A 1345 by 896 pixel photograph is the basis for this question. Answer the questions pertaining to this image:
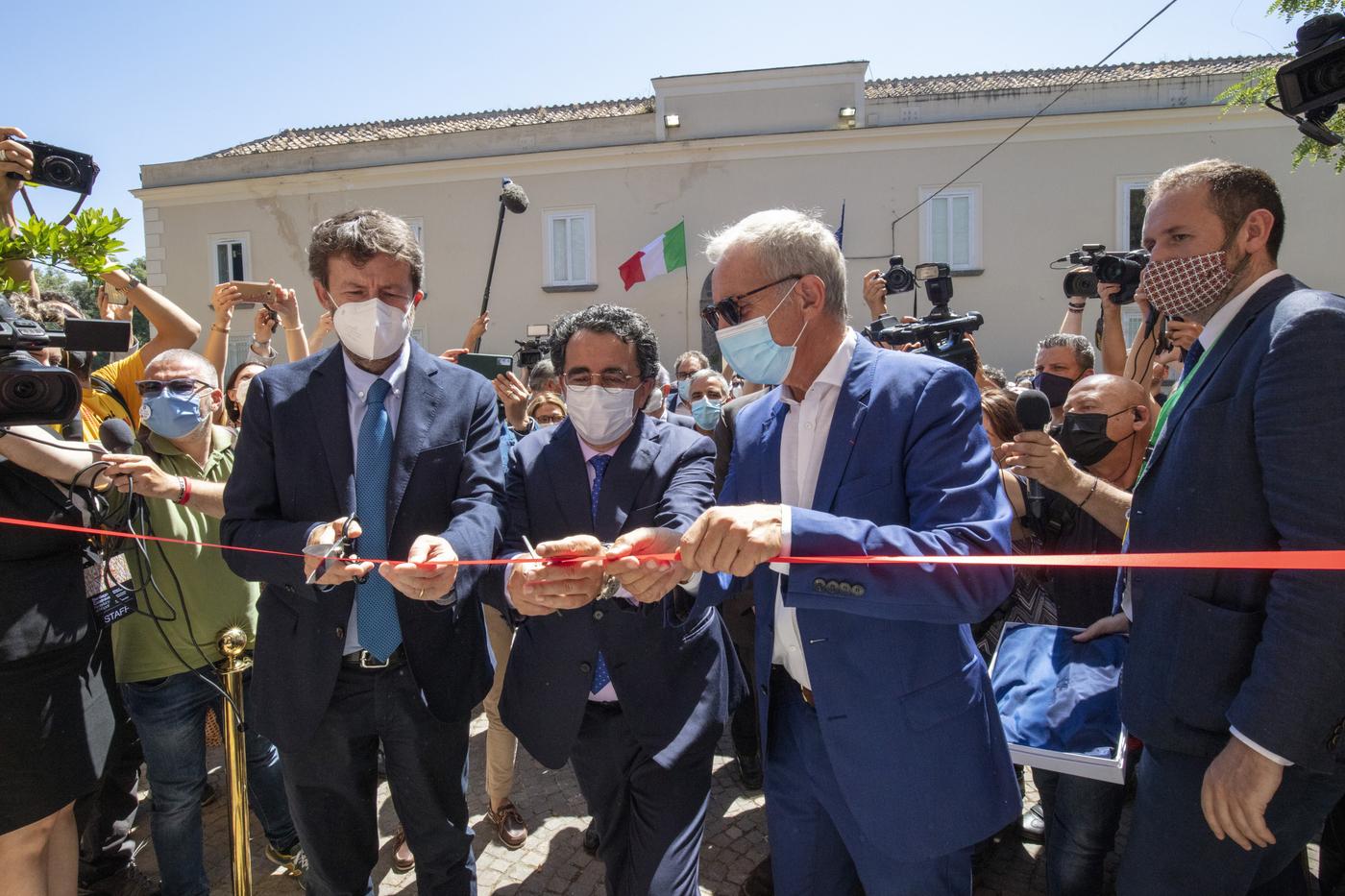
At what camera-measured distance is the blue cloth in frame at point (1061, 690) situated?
2.44 metres

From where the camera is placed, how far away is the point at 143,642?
10.4 ft

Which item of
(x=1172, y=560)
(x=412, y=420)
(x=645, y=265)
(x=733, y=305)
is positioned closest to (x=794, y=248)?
(x=733, y=305)

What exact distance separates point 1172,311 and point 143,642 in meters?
3.97

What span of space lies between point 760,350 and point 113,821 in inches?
146

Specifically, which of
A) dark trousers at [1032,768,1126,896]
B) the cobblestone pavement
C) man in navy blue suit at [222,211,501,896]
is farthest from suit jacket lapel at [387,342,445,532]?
dark trousers at [1032,768,1126,896]

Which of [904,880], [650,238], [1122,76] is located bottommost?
[904,880]

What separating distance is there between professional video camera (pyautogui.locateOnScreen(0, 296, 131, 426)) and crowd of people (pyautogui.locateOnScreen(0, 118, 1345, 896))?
44cm

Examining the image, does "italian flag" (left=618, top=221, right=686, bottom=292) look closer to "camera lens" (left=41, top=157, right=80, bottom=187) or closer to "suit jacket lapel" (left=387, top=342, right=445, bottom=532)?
"camera lens" (left=41, top=157, right=80, bottom=187)

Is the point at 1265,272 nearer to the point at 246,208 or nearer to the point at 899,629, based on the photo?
the point at 899,629

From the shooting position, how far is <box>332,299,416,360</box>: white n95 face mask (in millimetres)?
2574

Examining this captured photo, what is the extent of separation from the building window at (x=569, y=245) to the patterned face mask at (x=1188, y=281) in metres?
18.1

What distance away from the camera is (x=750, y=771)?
4457 mm

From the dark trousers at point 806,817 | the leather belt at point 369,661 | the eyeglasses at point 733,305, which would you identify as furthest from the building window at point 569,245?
the dark trousers at point 806,817

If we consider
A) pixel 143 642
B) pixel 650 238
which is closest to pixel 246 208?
pixel 650 238
